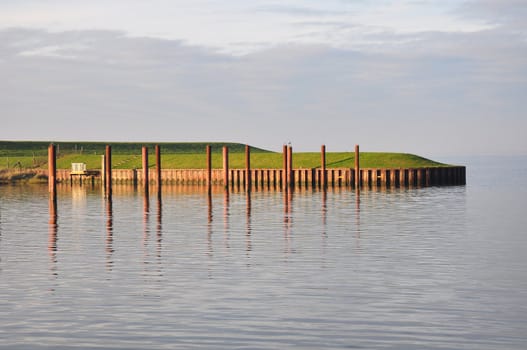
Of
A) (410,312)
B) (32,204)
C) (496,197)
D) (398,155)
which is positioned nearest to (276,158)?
(398,155)

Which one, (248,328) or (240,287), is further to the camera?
(240,287)

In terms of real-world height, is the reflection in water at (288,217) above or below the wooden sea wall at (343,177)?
below

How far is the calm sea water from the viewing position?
1875 centimetres


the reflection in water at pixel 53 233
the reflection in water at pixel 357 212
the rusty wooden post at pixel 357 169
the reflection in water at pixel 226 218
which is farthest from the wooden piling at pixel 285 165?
the reflection in water at pixel 53 233

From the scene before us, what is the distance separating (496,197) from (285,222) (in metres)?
35.6

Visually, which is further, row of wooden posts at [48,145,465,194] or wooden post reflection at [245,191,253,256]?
row of wooden posts at [48,145,465,194]

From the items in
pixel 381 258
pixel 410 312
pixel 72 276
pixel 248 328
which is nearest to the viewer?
pixel 248 328

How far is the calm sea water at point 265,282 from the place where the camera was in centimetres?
1875

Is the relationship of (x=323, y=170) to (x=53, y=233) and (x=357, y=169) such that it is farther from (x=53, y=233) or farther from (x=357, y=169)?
(x=53, y=233)

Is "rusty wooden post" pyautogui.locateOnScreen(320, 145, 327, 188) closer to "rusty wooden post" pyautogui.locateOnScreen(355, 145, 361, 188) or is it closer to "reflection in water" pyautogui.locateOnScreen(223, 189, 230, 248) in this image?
"rusty wooden post" pyautogui.locateOnScreen(355, 145, 361, 188)

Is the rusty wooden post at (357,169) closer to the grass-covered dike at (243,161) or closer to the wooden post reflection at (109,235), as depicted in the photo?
the grass-covered dike at (243,161)

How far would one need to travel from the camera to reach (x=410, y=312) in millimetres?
20922

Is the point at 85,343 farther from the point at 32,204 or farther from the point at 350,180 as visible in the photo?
the point at 350,180

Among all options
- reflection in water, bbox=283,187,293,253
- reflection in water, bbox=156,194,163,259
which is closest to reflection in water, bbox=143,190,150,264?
reflection in water, bbox=156,194,163,259
